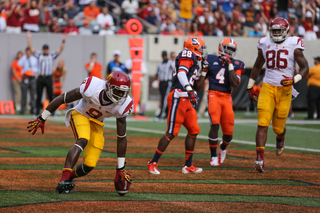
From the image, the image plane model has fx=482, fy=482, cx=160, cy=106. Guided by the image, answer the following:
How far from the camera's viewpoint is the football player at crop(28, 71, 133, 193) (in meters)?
4.65

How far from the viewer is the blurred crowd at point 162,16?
56.2 feet

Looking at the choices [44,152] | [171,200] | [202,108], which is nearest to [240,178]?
[171,200]

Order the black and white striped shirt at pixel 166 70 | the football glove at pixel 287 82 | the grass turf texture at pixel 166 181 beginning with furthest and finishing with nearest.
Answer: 1. the black and white striped shirt at pixel 166 70
2. the football glove at pixel 287 82
3. the grass turf texture at pixel 166 181

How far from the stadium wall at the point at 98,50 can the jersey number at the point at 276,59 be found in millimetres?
11280

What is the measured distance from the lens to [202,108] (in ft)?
51.3

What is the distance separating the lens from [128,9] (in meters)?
19.2

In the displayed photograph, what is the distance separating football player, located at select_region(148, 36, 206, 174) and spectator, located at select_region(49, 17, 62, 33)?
1210cm

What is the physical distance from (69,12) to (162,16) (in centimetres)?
392

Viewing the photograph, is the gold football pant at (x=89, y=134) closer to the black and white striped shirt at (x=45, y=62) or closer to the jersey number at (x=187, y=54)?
the jersey number at (x=187, y=54)

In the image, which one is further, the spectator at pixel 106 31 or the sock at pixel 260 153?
the spectator at pixel 106 31

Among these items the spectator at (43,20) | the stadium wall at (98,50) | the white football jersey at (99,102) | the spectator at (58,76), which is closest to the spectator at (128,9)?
the stadium wall at (98,50)

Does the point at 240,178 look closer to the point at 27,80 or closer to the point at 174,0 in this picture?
the point at 27,80

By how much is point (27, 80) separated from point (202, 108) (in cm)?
573

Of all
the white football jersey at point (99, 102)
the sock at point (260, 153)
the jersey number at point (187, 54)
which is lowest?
the sock at point (260, 153)
